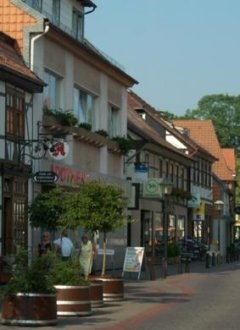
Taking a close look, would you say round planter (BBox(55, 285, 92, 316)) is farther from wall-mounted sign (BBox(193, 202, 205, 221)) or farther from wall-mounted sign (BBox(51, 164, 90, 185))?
wall-mounted sign (BBox(193, 202, 205, 221))

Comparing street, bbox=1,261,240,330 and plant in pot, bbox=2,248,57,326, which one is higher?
plant in pot, bbox=2,248,57,326

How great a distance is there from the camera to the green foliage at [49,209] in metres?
26.8

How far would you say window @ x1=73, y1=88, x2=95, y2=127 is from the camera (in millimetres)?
37312

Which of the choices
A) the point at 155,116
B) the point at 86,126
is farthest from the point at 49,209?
the point at 155,116

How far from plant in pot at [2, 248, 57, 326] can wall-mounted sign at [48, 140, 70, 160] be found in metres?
14.1

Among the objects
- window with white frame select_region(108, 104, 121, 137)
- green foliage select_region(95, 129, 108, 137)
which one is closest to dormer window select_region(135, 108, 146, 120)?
window with white frame select_region(108, 104, 121, 137)

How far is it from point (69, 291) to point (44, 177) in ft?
38.0

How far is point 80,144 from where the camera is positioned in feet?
123

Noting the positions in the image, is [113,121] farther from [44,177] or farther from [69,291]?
[69,291]

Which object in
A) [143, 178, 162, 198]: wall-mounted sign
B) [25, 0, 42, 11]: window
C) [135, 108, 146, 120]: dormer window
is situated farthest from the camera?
[135, 108, 146, 120]: dormer window

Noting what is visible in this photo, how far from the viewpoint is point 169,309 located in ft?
74.5

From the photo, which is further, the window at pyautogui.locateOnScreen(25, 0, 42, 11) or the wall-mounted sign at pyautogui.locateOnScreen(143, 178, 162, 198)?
the wall-mounted sign at pyautogui.locateOnScreen(143, 178, 162, 198)

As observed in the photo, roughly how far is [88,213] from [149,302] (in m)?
2.74

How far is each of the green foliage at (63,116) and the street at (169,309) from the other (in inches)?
233
